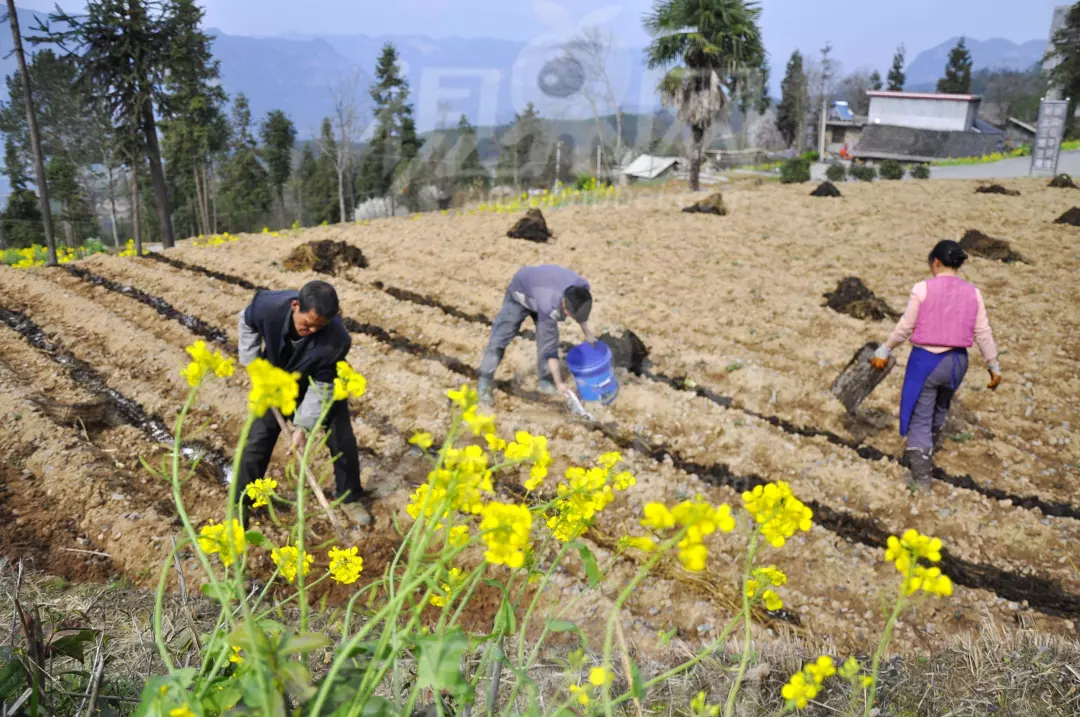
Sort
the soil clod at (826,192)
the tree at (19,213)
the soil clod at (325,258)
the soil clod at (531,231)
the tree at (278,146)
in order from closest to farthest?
1. the soil clod at (325,258)
2. the soil clod at (531,231)
3. the soil clod at (826,192)
4. the tree at (19,213)
5. the tree at (278,146)

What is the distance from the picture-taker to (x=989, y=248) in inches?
363

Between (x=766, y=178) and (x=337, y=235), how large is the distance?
99.1ft

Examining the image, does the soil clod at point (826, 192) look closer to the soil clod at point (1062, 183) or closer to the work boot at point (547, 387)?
the soil clod at point (1062, 183)

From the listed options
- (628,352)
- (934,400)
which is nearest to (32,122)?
(628,352)

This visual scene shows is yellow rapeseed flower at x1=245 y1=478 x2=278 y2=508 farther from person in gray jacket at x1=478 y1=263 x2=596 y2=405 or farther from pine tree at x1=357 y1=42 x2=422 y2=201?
pine tree at x1=357 y1=42 x2=422 y2=201

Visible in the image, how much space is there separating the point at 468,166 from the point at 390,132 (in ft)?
21.0

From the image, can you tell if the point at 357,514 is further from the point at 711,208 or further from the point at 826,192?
the point at 826,192

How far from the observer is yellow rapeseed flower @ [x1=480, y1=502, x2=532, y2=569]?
733 mm

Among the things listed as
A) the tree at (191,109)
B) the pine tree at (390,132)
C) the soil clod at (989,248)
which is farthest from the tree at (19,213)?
the soil clod at (989,248)

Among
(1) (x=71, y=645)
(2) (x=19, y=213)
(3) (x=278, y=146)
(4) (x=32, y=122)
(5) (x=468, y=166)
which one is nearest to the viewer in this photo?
(1) (x=71, y=645)

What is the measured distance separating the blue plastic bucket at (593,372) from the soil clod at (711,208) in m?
8.32

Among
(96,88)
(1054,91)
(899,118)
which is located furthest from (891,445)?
(1054,91)

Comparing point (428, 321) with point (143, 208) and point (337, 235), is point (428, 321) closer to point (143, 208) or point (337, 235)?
point (337, 235)

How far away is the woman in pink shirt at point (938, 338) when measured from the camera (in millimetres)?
3658
